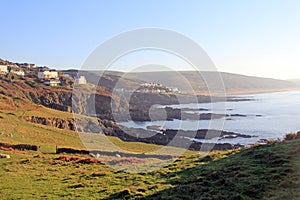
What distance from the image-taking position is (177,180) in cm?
1584

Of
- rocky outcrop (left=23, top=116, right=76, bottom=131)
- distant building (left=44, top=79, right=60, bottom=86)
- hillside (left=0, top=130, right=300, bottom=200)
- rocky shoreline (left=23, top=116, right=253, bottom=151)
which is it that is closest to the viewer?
hillside (left=0, top=130, right=300, bottom=200)

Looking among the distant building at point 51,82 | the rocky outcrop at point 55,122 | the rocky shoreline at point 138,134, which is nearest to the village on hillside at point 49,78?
the distant building at point 51,82

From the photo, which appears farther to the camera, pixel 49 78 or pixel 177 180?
pixel 49 78

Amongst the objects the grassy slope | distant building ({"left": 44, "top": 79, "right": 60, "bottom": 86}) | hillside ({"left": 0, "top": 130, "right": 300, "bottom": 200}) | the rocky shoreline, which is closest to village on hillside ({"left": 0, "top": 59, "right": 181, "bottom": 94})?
distant building ({"left": 44, "top": 79, "right": 60, "bottom": 86})

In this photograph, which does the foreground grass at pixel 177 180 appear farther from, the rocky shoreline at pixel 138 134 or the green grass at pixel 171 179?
the rocky shoreline at pixel 138 134

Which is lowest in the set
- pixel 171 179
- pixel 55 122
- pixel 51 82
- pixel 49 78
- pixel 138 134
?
pixel 138 134

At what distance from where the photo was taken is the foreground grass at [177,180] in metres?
12.5

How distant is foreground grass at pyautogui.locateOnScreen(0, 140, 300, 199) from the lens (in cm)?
1252

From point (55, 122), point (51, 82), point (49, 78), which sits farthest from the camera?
point (49, 78)

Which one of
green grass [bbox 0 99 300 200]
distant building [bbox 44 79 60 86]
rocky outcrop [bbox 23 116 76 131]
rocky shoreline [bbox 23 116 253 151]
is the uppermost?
distant building [bbox 44 79 60 86]

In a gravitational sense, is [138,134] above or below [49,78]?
below

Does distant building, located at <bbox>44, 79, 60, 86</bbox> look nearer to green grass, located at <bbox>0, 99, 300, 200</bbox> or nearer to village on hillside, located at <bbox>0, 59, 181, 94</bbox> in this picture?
village on hillside, located at <bbox>0, 59, 181, 94</bbox>

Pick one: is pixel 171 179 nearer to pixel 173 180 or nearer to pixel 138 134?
pixel 173 180

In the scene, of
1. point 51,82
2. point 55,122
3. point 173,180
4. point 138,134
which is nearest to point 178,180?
point 173,180
